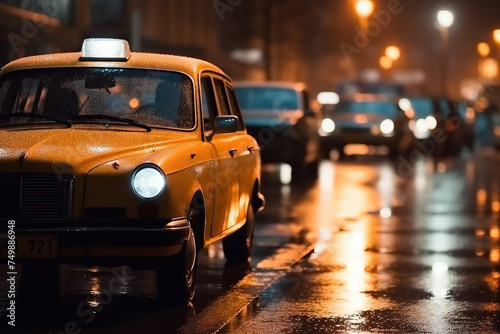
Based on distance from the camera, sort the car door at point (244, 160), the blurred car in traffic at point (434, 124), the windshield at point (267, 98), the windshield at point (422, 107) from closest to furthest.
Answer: the car door at point (244, 160)
the windshield at point (267, 98)
the blurred car in traffic at point (434, 124)
the windshield at point (422, 107)

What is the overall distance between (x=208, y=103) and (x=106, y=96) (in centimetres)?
112

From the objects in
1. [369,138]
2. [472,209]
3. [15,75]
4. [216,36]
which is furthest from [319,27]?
[15,75]

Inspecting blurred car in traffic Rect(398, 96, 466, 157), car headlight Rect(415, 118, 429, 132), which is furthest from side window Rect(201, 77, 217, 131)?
car headlight Rect(415, 118, 429, 132)

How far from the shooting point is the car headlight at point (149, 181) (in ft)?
26.6

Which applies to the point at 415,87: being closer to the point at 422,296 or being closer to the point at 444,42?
the point at 444,42

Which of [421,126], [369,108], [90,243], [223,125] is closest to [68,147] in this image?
[90,243]

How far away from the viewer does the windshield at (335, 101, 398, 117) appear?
1314 inches

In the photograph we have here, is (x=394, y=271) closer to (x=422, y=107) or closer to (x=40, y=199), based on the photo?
(x=40, y=199)

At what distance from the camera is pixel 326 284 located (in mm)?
10008

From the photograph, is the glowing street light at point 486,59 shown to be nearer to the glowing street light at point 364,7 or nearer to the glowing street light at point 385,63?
the glowing street light at point 385,63

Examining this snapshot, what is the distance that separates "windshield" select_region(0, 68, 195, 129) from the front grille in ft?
3.82

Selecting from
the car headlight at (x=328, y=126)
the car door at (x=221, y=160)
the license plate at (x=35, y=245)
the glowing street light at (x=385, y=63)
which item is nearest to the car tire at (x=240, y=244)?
the car door at (x=221, y=160)

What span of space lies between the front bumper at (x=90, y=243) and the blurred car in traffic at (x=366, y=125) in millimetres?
24819

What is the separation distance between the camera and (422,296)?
942 centimetres
